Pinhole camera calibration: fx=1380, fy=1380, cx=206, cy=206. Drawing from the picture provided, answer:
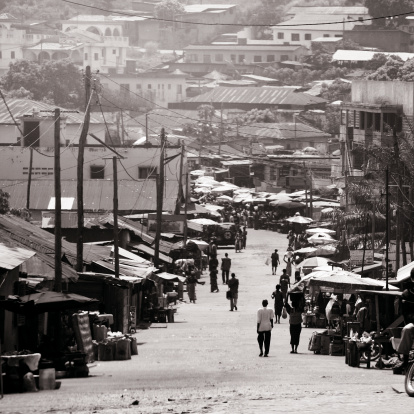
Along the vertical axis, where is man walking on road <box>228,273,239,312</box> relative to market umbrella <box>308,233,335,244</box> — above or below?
above

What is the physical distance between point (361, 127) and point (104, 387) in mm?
47481

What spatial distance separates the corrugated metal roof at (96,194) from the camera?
53.2 meters

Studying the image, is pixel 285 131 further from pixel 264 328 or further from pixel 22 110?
pixel 264 328

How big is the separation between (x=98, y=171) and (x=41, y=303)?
42.0 metres

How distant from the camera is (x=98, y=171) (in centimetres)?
6200

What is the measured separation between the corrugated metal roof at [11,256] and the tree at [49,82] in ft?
410

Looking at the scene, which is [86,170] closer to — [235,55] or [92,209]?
[92,209]

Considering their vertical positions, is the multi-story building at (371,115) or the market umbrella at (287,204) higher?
the multi-story building at (371,115)

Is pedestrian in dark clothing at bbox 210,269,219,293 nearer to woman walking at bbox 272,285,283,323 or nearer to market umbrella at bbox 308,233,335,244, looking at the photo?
woman walking at bbox 272,285,283,323

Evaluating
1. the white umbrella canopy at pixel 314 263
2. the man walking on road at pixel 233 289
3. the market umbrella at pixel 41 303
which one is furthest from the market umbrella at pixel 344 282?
the white umbrella canopy at pixel 314 263

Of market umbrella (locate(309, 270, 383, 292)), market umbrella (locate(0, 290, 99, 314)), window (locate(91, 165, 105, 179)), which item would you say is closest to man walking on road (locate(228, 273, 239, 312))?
market umbrella (locate(309, 270, 383, 292))

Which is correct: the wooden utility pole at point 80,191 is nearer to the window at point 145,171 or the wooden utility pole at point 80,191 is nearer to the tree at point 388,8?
the window at point 145,171

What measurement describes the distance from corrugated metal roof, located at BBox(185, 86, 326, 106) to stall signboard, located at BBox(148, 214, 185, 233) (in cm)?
8427

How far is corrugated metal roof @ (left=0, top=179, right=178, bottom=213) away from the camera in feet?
175
